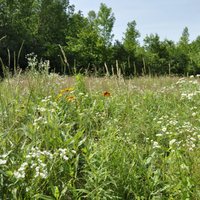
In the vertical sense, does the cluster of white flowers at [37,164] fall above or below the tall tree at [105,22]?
below

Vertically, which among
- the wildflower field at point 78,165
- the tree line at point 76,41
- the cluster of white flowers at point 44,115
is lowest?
the wildflower field at point 78,165

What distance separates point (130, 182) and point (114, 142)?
379 millimetres

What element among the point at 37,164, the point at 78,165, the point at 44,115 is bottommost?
the point at 78,165

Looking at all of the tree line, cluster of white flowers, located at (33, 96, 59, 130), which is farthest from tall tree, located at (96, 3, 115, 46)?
cluster of white flowers, located at (33, 96, 59, 130)

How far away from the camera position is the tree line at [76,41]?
818 inches

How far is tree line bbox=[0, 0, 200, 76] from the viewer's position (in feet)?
68.2

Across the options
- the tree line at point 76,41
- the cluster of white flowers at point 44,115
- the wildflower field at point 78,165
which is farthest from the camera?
the tree line at point 76,41

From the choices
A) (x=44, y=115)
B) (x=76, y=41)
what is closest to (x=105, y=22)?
(x=76, y=41)

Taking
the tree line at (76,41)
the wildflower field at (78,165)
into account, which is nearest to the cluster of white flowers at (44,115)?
the wildflower field at (78,165)

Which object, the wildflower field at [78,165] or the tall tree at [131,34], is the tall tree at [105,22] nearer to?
the tall tree at [131,34]

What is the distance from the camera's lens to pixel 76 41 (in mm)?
25000

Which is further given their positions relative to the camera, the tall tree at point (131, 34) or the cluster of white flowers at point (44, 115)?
the tall tree at point (131, 34)

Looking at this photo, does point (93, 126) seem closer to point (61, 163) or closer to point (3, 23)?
point (61, 163)

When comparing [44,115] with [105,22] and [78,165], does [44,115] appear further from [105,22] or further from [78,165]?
[105,22]
